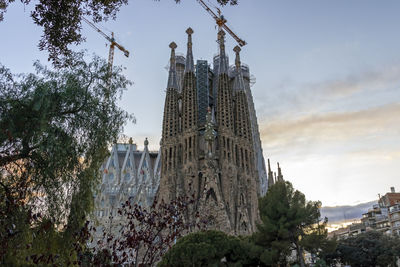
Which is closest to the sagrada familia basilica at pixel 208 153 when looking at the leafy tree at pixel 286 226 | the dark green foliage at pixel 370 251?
the dark green foliage at pixel 370 251

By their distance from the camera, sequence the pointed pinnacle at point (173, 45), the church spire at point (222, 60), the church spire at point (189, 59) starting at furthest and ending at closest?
1. the pointed pinnacle at point (173, 45)
2. the church spire at point (222, 60)
3. the church spire at point (189, 59)

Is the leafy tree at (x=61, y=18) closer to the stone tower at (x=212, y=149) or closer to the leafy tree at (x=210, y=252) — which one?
the leafy tree at (x=210, y=252)

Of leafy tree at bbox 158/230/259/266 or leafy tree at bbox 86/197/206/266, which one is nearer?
leafy tree at bbox 86/197/206/266

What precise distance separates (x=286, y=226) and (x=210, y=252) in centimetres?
446

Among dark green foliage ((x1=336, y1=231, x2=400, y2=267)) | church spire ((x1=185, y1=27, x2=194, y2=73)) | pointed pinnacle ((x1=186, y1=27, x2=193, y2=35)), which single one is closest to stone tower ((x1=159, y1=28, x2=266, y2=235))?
church spire ((x1=185, y1=27, x2=194, y2=73))

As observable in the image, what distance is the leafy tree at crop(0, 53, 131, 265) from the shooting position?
738 centimetres

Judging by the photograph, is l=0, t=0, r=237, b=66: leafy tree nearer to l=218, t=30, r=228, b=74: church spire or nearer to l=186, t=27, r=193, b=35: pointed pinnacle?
l=218, t=30, r=228, b=74: church spire

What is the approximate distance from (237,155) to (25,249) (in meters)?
32.3

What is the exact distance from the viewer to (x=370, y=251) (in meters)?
31.1

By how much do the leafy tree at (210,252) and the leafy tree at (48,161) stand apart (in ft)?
37.1

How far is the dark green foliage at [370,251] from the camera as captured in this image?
30562 mm

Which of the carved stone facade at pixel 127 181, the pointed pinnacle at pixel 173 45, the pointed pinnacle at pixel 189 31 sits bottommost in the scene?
the carved stone facade at pixel 127 181

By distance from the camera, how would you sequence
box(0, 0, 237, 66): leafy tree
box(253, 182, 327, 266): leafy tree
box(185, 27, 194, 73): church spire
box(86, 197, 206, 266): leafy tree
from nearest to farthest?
box(0, 0, 237, 66): leafy tree < box(86, 197, 206, 266): leafy tree < box(253, 182, 327, 266): leafy tree < box(185, 27, 194, 73): church spire

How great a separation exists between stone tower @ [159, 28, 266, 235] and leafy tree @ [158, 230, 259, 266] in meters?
11.7
